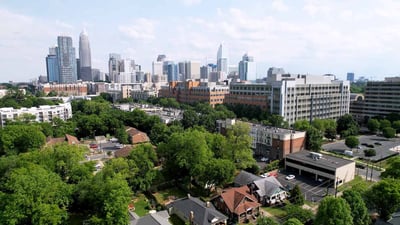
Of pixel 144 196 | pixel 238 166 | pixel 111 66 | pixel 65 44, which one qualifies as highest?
pixel 65 44

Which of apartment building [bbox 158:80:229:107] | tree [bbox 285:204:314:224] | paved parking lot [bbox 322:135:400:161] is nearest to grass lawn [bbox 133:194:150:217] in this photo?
tree [bbox 285:204:314:224]

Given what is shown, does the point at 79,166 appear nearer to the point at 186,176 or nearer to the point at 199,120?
the point at 186,176

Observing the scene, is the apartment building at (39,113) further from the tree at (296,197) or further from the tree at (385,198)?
the tree at (385,198)

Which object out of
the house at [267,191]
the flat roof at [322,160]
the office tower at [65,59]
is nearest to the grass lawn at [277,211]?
the house at [267,191]

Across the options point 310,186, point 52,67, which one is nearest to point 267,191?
point 310,186

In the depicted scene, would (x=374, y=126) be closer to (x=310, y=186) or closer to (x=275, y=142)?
(x=275, y=142)

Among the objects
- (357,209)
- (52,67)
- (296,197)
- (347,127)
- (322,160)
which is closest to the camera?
(357,209)

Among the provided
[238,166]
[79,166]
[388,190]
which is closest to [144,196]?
[79,166]
